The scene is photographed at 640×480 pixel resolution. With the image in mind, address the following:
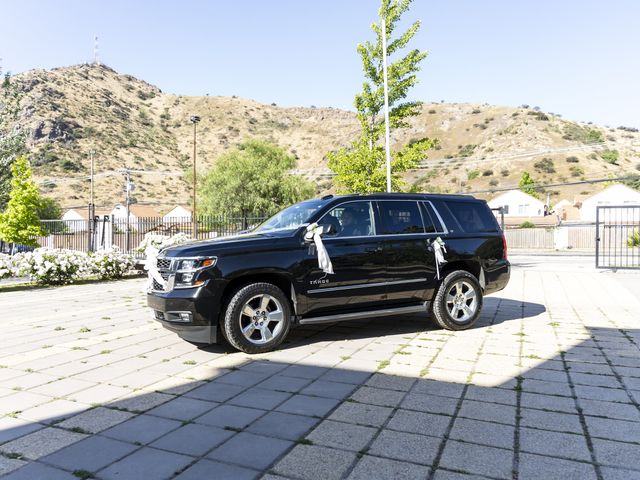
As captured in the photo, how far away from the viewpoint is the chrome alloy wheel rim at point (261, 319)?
220 inches

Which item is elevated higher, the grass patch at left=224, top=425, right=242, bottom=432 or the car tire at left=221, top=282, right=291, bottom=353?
the car tire at left=221, top=282, right=291, bottom=353

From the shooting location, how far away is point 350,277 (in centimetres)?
610

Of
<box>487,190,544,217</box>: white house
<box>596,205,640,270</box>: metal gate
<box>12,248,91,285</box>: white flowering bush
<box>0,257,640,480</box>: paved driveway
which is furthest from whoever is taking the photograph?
<box>487,190,544,217</box>: white house

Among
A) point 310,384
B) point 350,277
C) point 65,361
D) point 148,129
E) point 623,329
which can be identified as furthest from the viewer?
point 148,129

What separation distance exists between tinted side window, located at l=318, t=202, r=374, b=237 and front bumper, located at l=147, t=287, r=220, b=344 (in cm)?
172

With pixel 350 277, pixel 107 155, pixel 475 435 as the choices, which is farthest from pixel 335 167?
pixel 107 155

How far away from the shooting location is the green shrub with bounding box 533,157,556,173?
269 ft

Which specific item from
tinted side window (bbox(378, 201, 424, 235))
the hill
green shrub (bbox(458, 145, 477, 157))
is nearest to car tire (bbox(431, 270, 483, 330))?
tinted side window (bbox(378, 201, 424, 235))

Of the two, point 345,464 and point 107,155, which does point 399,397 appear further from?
point 107,155

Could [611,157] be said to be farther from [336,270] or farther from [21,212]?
[336,270]

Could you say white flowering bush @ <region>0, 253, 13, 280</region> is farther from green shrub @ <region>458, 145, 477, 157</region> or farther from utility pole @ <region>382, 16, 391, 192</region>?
green shrub @ <region>458, 145, 477, 157</region>

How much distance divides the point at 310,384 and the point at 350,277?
183 centimetres

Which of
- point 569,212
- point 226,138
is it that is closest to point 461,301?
point 569,212

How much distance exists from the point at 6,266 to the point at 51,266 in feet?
3.29
